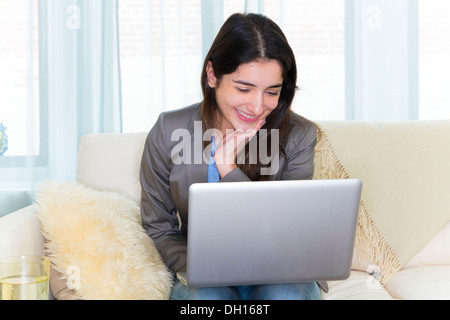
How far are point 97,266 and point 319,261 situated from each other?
564 millimetres

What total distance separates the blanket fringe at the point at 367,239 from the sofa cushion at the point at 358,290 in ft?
0.17

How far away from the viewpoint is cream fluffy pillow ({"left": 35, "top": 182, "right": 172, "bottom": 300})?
1277mm

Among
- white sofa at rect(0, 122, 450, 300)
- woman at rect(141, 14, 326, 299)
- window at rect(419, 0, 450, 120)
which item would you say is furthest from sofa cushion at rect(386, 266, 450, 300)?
window at rect(419, 0, 450, 120)

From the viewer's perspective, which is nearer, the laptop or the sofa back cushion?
the laptop

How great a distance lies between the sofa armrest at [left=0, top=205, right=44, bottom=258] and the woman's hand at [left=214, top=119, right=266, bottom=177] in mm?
526

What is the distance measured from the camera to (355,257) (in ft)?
5.68

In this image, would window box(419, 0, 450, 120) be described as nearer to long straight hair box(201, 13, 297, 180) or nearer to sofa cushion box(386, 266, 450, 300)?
sofa cushion box(386, 266, 450, 300)

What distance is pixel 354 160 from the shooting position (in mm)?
1754

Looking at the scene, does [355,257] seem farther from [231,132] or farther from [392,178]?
[231,132]

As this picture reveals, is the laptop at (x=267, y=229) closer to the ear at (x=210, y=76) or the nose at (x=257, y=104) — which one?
the nose at (x=257, y=104)

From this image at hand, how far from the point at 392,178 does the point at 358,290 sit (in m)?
0.43
